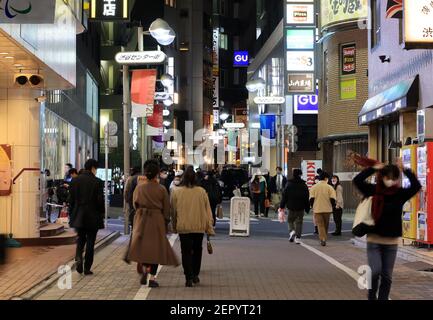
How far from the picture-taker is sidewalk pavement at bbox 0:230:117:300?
1110 centimetres

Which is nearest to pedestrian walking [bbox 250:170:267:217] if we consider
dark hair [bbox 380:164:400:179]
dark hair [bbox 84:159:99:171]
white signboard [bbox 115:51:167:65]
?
white signboard [bbox 115:51:167:65]

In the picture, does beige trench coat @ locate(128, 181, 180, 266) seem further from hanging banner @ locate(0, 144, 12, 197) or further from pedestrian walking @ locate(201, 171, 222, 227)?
pedestrian walking @ locate(201, 171, 222, 227)

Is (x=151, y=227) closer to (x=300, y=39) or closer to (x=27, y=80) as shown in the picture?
(x=27, y=80)

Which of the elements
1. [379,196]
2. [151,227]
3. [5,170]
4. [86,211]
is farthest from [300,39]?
[379,196]

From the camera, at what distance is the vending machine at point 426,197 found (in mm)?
15453

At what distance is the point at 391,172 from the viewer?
8539 millimetres

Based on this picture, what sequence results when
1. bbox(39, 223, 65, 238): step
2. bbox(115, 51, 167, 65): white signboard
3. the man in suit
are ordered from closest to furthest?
1. bbox(39, 223, 65, 238): step
2. bbox(115, 51, 167, 65): white signboard
3. the man in suit

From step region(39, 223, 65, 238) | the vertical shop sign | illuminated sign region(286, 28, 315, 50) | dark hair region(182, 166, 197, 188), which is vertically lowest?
step region(39, 223, 65, 238)

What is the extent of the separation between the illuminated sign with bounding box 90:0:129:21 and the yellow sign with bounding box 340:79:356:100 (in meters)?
15.5

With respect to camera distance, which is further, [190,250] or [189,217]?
[190,250]

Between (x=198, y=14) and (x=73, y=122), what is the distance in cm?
5812

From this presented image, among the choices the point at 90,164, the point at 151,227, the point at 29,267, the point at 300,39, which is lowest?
the point at 29,267

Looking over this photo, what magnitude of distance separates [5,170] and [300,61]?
22.1 metres
